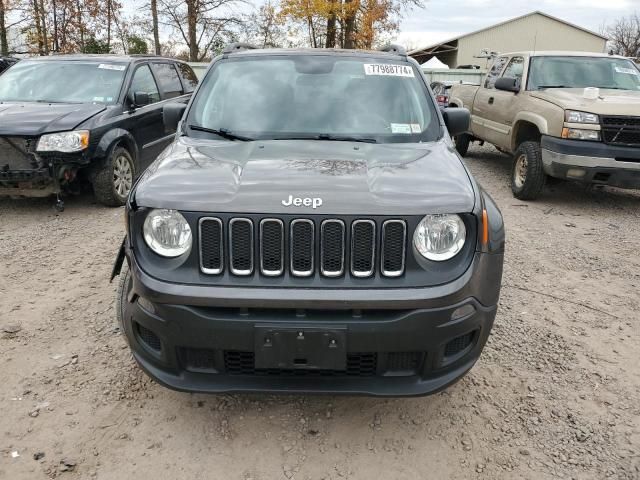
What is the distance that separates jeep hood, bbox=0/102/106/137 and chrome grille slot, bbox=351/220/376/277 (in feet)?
15.2

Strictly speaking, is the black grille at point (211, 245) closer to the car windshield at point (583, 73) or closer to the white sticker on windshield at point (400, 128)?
the white sticker on windshield at point (400, 128)

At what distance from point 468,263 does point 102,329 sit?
2528mm

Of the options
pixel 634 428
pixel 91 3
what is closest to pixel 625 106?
pixel 634 428

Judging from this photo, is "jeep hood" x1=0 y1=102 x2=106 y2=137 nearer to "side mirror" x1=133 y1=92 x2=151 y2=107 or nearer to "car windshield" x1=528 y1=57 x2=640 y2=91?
"side mirror" x1=133 y1=92 x2=151 y2=107

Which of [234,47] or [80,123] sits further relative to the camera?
[80,123]

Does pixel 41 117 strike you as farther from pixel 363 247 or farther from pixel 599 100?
pixel 599 100

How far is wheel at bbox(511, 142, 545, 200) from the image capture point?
23.3 feet

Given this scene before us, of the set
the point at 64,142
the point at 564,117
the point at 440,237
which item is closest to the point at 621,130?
the point at 564,117

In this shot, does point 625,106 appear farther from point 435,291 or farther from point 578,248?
point 435,291

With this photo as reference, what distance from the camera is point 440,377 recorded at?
8.20 feet

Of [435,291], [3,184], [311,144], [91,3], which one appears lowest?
[3,184]

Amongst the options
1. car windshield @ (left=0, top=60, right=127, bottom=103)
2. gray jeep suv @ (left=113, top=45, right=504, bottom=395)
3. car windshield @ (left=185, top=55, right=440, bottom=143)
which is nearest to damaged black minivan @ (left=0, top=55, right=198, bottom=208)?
car windshield @ (left=0, top=60, right=127, bottom=103)

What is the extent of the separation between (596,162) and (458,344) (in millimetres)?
4919

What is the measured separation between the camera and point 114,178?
6438 mm
